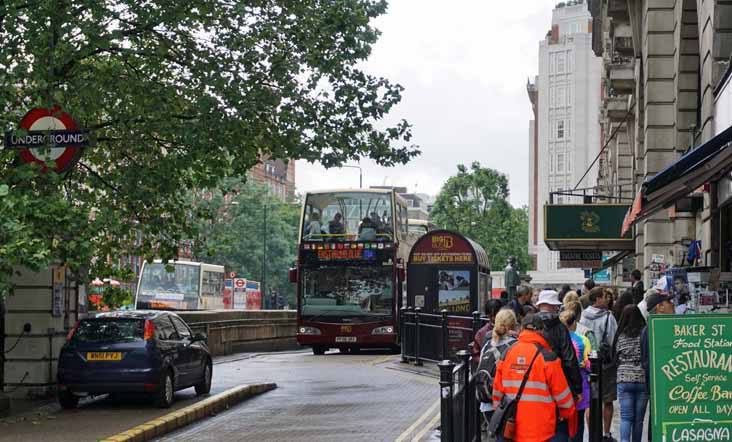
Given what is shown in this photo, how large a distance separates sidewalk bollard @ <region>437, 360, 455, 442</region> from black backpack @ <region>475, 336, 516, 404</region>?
48 centimetres

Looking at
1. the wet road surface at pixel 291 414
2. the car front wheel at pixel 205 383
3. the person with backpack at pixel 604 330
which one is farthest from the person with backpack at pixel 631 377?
the car front wheel at pixel 205 383

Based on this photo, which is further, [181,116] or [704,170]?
[181,116]

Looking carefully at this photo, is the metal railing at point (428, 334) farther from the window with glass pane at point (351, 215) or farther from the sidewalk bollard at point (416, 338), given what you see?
the window with glass pane at point (351, 215)

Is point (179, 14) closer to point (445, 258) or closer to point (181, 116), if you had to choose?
point (181, 116)

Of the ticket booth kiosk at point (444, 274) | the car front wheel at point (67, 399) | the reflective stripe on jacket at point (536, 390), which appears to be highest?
the ticket booth kiosk at point (444, 274)

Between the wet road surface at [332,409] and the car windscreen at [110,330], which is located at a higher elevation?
the car windscreen at [110,330]

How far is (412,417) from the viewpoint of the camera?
17.3 metres

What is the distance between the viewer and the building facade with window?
123 m

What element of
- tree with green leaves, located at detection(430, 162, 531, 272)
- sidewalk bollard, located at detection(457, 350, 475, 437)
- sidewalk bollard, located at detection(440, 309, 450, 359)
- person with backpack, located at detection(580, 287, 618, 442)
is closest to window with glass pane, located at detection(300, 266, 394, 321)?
sidewalk bollard, located at detection(440, 309, 450, 359)

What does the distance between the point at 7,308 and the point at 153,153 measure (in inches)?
134

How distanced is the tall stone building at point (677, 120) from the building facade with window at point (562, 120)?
293 ft

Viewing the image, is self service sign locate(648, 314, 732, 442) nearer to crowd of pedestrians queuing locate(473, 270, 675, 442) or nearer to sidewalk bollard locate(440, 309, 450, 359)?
crowd of pedestrians queuing locate(473, 270, 675, 442)

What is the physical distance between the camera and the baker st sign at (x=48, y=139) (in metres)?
13.9

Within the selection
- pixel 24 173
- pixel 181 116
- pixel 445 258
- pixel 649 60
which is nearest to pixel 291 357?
pixel 445 258
